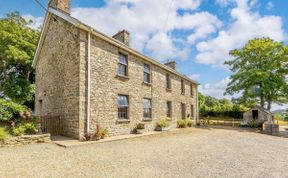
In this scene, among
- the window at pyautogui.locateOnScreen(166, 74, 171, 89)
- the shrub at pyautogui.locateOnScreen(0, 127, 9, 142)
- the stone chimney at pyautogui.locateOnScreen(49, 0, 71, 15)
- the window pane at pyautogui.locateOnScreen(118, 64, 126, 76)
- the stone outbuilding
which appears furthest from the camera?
the stone outbuilding

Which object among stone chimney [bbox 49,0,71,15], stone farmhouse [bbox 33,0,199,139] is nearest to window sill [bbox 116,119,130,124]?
stone farmhouse [bbox 33,0,199,139]

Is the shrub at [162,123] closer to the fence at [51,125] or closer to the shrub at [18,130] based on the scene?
the fence at [51,125]

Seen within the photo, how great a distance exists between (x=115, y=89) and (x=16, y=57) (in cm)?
1343

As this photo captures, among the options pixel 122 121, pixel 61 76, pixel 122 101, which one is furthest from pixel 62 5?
pixel 122 121

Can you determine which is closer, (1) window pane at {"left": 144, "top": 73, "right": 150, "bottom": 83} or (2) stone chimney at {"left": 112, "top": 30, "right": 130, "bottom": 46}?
(2) stone chimney at {"left": 112, "top": 30, "right": 130, "bottom": 46}

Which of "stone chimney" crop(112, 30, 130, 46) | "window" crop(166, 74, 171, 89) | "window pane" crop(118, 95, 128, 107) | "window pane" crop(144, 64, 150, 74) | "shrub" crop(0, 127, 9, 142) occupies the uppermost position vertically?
"stone chimney" crop(112, 30, 130, 46)

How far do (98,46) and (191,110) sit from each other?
1482 centimetres

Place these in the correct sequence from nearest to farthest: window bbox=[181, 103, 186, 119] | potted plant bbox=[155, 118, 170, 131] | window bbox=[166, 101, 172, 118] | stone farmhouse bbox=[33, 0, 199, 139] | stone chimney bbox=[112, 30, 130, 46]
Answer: stone farmhouse bbox=[33, 0, 199, 139] → stone chimney bbox=[112, 30, 130, 46] → potted plant bbox=[155, 118, 170, 131] → window bbox=[166, 101, 172, 118] → window bbox=[181, 103, 186, 119]

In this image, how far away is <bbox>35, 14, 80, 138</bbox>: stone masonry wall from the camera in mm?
9609

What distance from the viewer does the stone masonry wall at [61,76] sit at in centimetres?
961

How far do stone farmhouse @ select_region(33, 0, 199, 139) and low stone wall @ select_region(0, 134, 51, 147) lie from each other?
1469 millimetres

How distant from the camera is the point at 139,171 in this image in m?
4.93

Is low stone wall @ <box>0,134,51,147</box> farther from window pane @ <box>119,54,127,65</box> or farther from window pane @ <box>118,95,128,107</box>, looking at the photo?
window pane @ <box>119,54,127,65</box>

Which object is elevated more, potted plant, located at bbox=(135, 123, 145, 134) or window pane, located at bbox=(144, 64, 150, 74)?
window pane, located at bbox=(144, 64, 150, 74)
